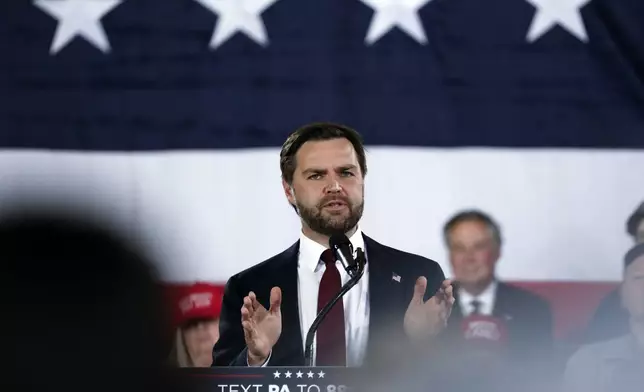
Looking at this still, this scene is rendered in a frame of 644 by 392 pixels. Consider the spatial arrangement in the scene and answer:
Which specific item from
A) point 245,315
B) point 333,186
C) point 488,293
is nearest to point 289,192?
point 333,186

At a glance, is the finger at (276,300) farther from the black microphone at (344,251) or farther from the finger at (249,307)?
the black microphone at (344,251)

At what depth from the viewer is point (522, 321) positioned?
2.51 meters

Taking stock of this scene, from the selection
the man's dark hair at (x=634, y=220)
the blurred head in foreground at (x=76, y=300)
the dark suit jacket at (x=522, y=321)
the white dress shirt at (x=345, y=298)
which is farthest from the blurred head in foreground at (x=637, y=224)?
the blurred head in foreground at (x=76, y=300)

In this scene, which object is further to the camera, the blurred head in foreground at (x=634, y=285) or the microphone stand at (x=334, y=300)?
the blurred head in foreground at (x=634, y=285)

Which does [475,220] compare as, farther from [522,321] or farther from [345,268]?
[345,268]

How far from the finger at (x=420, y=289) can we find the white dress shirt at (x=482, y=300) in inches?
→ 3.7

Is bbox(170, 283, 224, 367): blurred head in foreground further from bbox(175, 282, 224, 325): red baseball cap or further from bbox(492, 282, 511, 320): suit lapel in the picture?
bbox(492, 282, 511, 320): suit lapel

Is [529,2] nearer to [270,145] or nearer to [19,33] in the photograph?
[270,145]

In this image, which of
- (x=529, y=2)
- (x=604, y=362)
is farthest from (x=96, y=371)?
(x=529, y=2)

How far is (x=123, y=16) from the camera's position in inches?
105

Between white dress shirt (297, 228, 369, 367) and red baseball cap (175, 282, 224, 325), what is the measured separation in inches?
8.1

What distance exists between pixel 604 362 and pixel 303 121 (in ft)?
3.07

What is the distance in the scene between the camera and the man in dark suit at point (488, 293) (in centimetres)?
248

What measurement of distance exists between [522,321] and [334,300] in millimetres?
477
